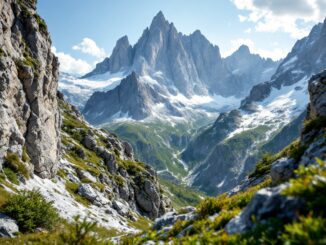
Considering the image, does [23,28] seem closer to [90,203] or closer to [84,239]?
[90,203]

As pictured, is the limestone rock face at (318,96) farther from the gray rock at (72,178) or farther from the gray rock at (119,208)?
the gray rock at (119,208)

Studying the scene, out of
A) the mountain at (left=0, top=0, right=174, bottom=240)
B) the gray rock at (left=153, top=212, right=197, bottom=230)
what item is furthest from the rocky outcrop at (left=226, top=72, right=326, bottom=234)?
the mountain at (left=0, top=0, right=174, bottom=240)

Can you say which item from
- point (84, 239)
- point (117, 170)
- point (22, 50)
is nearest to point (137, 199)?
point (117, 170)

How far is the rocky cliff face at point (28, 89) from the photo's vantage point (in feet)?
157

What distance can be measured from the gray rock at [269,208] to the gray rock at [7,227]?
23389mm

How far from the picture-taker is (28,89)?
5516cm

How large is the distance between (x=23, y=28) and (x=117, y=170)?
62.3 metres

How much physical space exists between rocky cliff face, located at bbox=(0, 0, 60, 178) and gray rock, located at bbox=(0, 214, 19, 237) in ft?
49.0

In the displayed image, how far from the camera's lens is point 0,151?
144 feet

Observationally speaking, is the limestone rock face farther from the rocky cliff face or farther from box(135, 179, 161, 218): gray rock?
box(135, 179, 161, 218): gray rock

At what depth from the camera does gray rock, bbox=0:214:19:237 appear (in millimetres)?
29406

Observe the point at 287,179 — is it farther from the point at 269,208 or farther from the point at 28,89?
the point at 28,89

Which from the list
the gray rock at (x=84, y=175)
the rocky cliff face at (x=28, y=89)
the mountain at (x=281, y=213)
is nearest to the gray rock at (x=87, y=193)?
the rocky cliff face at (x=28, y=89)

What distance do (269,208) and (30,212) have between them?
89.0 feet
